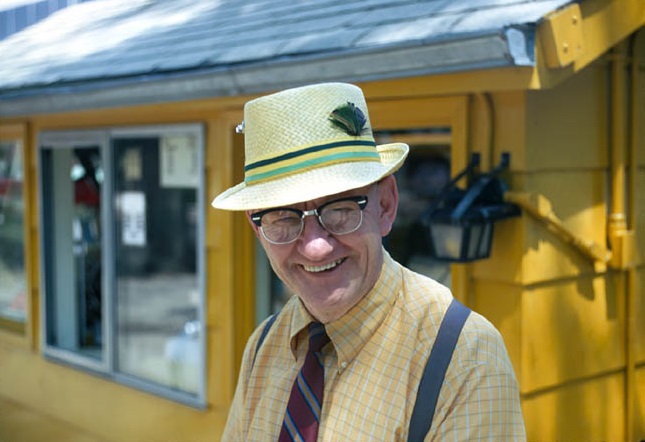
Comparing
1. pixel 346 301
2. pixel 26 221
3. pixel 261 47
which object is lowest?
pixel 26 221

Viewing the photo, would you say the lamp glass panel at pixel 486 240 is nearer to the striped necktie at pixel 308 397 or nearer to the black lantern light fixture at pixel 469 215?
the black lantern light fixture at pixel 469 215

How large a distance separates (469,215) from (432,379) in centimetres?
185

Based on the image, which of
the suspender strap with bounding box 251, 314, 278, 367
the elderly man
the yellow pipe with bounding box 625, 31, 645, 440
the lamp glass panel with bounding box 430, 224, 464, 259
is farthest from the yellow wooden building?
the suspender strap with bounding box 251, 314, 278, 367

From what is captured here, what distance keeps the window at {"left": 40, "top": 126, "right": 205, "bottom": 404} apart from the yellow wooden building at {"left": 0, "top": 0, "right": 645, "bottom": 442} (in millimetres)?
17

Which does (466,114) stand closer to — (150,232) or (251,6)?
(251,6)

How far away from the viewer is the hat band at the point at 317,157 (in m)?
1.97

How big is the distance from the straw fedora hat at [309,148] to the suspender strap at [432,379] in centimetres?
36

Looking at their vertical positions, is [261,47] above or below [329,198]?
above

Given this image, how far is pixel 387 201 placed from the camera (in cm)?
210

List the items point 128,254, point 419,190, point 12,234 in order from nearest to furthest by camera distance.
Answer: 1. point 419,190
2. point 128,254
3. point 12,234

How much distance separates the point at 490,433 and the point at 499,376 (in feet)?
0.37

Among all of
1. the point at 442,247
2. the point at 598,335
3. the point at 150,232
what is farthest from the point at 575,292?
the point at 150,232

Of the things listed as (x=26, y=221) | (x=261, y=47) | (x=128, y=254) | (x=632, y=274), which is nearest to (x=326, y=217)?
(x=261, y=47)

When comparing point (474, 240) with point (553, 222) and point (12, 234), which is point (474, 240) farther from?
point (12, 234)
